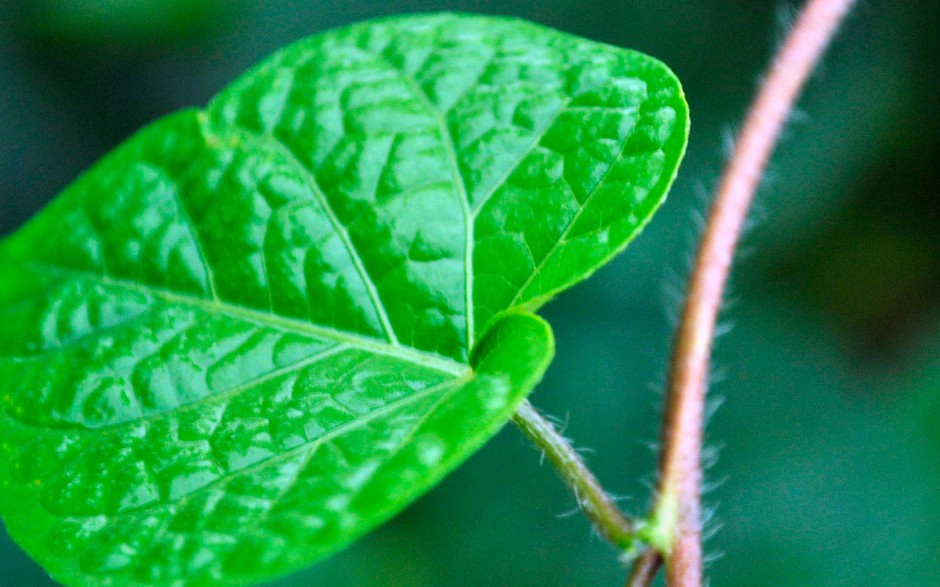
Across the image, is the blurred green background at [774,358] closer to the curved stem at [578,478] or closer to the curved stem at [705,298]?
the curved stem at [705,298]

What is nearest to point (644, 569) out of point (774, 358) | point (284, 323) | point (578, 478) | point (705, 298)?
point (578, 478)

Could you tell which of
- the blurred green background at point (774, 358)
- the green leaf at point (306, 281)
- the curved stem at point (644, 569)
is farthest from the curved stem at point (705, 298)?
the blurred green background at point (774, 358)

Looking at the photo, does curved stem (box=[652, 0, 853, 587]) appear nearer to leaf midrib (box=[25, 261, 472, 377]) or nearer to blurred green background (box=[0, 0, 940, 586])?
leaf midrib (box=[25, 261, 472, 377])

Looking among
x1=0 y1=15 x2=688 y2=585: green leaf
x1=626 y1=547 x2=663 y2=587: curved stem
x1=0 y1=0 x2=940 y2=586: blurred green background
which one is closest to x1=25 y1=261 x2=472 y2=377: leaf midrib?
x1=0 y1=15 x2=688 y2=585: green leaf

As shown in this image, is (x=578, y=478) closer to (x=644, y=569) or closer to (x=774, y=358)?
(x=644, y=569)

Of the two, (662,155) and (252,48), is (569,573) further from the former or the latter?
(252,48)

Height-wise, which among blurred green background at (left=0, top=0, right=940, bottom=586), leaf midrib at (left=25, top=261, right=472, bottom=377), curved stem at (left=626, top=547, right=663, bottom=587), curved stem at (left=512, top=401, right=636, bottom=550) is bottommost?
blurred green background at (left=0, top=0, right=940, bottom=586)
